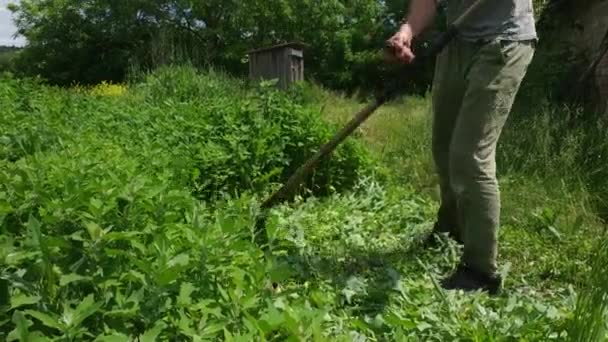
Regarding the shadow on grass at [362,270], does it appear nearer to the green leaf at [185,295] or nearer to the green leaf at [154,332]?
the green leaf at [185,295]

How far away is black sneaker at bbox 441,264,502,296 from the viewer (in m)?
2.92

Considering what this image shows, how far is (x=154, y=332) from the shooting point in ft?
5.76

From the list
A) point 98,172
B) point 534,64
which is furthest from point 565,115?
point 98,172

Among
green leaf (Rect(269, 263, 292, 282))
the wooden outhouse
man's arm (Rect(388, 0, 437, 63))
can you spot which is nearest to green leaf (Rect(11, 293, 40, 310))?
green leaf (Rect(269, 263, 292, 282))

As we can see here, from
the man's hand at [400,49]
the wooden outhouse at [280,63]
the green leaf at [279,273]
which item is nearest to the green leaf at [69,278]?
the green leaf at [279,273]

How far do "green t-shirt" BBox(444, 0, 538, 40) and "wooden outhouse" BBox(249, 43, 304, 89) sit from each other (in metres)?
6.14

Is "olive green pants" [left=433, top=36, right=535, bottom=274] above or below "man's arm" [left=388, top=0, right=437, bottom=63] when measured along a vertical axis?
below

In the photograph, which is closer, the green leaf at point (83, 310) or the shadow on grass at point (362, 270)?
the green leaf at point (83, 310)

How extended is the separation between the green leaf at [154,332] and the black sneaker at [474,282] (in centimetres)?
150

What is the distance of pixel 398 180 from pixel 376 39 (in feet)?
56.2

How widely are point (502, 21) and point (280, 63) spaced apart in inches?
264

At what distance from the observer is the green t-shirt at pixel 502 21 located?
286cm

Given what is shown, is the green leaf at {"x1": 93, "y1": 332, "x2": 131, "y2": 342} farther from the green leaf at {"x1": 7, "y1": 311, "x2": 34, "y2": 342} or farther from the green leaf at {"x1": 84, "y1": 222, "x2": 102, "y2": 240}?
the green leaf at {"x1": 84, "y1": 222, "x2": 102, "y2": 240}

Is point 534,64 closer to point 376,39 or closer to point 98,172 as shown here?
point 98,172
